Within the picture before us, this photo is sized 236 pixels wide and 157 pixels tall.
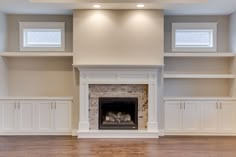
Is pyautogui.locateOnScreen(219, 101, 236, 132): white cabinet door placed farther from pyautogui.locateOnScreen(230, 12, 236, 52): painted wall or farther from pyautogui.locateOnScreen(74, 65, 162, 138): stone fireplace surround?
pyautogui.locateOnScreen(74, 65, 162, 138): stone fireplace surround

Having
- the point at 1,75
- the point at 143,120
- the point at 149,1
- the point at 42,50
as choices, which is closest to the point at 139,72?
the point at 143,120

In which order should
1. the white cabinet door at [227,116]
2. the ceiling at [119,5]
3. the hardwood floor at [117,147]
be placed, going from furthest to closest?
the white cabinet door at [227,116] < the ceiling at [119,5] < the hardwood floor at [117,147]

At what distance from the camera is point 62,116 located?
6414 mm

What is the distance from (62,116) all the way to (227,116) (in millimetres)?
3551

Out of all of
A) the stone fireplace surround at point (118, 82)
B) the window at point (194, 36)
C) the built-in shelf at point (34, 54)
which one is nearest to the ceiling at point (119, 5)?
the window at point (194, 36)

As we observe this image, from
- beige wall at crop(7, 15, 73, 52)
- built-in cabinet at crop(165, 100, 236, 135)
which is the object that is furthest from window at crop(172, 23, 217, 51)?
beige wall at crop(7, 15, 73, 52)

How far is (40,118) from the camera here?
639 cm

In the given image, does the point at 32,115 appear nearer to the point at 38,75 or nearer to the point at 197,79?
the point at 38,75

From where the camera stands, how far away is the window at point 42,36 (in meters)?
6.82

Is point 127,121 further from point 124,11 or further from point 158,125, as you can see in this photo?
point 124,11

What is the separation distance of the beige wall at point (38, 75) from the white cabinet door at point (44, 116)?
1.96ft

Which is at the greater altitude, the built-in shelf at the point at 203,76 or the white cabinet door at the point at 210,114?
the built-in shelf at the point at 203,76

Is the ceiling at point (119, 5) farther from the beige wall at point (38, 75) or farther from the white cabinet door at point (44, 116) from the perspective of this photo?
the white cabinet door at point (44, 116)

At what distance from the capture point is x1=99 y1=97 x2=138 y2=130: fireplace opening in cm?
639
